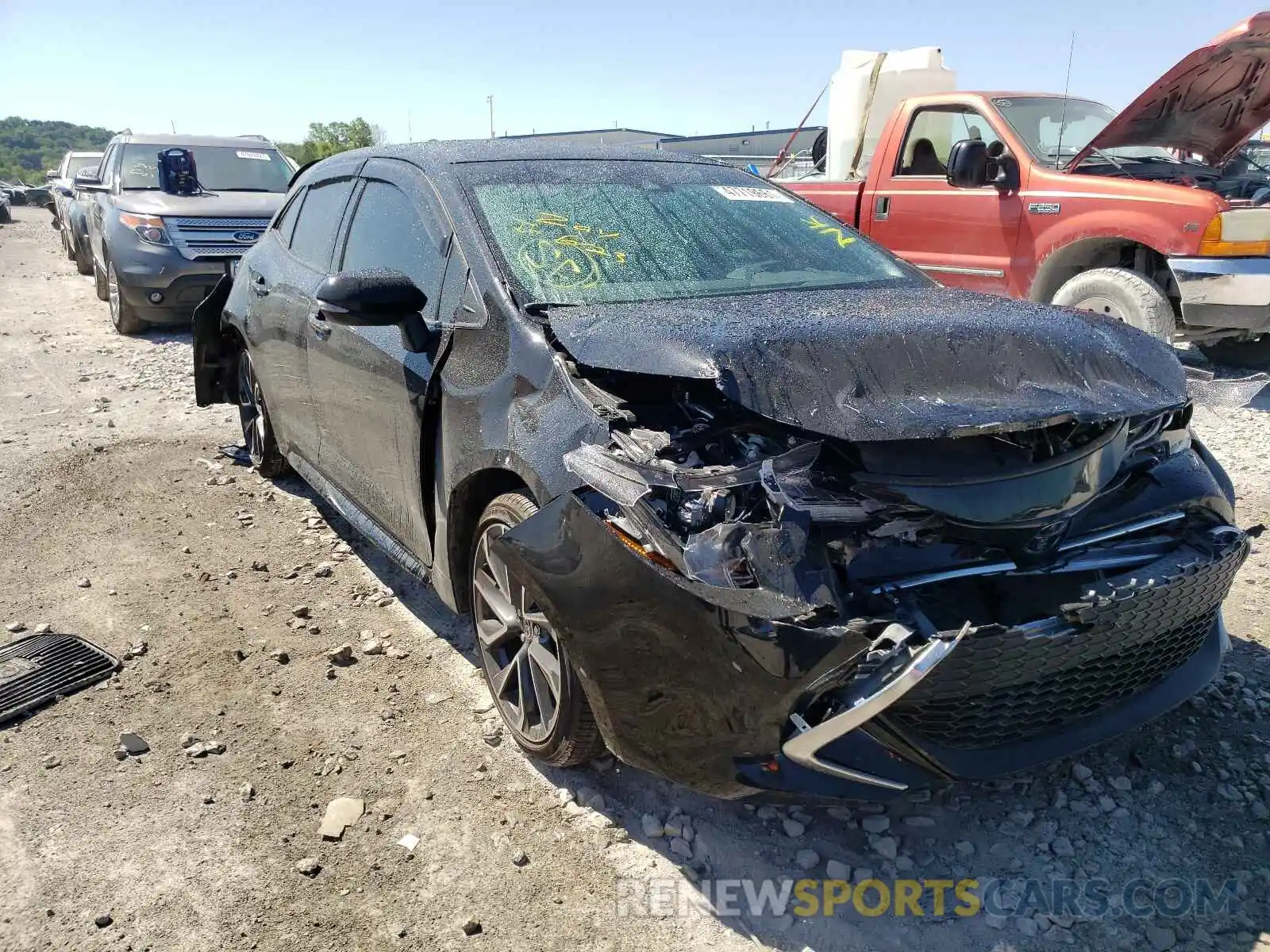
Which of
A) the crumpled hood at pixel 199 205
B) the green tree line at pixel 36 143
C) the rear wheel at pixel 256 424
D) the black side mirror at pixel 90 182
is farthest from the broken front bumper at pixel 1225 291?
the green tree line at pixel 36 143

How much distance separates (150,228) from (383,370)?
23.6ft

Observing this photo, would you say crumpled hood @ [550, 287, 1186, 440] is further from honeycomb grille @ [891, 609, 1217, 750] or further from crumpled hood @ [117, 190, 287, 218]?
crumpled hood @ [117, 190, 287, 218]

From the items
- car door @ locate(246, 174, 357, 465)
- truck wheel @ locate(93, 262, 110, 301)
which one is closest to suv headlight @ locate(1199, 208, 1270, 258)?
car door @ locate(246, 174, 357, 465)

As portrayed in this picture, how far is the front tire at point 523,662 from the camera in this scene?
2.54 metres

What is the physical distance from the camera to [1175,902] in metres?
2.29

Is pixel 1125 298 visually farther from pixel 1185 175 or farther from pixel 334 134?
pixel 334 134

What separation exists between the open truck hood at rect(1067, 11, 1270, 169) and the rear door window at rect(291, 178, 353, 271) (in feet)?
16.5

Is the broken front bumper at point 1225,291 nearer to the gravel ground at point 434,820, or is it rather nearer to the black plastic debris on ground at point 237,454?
the gravel ground at point 434,820

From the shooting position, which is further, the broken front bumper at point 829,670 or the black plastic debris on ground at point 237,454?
the black plastic debris on ground at point 237,454

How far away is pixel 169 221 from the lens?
9.13 m

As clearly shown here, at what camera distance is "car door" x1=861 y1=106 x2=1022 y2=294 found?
691 cm

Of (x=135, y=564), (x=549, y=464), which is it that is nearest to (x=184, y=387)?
(x=135, y=564)

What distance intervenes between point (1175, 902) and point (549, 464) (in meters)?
1.85

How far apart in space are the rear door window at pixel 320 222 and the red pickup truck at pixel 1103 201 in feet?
9.73
